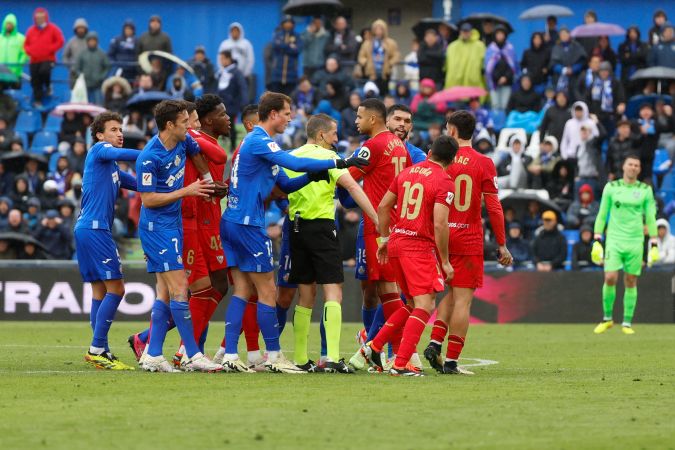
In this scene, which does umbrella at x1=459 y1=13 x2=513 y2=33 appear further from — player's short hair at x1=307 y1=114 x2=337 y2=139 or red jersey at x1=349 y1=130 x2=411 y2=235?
player's short hair at x1=307 y1=114 x2=337 y2=139

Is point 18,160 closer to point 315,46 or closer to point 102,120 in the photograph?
point 315,46

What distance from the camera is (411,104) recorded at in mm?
29812

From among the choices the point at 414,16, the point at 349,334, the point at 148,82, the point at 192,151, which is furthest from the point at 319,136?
the point at 414,16

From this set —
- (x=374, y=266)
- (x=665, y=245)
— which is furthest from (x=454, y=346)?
(x=665, y=245)

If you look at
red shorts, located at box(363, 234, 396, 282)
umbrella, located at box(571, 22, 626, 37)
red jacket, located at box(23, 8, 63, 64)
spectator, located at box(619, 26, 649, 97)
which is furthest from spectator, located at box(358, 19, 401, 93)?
red shorts, located at box(363, 234, 396, 282)

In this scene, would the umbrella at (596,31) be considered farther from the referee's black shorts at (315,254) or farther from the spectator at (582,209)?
the referee's black shorts at (315,254)

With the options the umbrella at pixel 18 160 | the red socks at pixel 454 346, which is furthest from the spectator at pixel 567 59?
the red socks at pixel 454 346

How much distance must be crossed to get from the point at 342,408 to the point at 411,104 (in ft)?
68.4

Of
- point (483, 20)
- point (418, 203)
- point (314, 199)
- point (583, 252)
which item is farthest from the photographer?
point (483, 20)

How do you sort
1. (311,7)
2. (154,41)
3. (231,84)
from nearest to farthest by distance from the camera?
(231,84)
(154,41)
(311,7)

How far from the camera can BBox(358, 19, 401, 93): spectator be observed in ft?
99.4

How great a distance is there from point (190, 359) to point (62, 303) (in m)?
12.3

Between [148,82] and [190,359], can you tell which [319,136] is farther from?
[148,82]

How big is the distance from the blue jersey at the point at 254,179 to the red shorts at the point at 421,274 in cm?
120
